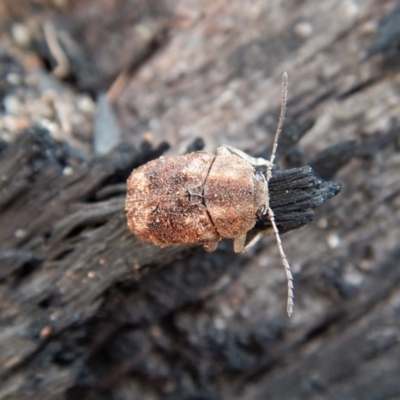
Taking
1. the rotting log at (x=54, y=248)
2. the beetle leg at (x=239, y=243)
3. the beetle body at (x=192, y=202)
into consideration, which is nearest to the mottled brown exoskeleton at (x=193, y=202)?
the beetle body at (x=192, y=202)

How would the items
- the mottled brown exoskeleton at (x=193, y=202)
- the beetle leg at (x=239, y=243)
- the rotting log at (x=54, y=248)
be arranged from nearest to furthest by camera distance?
the mottled brown exoskeleton at (x=193, y=202)
the beetle leg at (x=239, y=243)
the rotting log at (x=54, y=248)

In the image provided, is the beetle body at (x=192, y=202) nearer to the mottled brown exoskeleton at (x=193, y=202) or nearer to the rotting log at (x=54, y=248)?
the mottled brown exoskeleton at (x=193, y=202)

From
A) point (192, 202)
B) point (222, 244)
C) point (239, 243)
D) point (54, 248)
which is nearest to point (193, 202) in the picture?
point (192, 202)

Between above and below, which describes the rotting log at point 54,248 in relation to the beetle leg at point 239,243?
above

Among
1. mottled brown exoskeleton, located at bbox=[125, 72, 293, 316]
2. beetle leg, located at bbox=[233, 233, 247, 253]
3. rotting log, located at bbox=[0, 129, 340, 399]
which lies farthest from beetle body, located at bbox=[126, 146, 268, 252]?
rotting log, located at bbox=[0, 129, 340, 399]

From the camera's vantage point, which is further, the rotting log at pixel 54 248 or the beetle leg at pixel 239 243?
the rotting log at pixel 54 248

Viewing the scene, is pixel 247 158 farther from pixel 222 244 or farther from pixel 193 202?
pixel 222 244

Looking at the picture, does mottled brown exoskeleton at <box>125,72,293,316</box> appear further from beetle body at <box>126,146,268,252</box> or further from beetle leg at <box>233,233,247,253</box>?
beetle leg at <box>233,233,247,253</box>
